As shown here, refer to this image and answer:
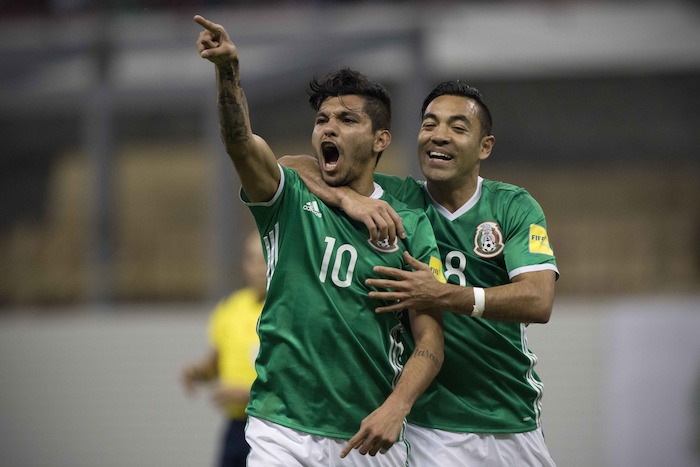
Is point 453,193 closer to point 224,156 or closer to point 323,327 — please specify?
point 323,327

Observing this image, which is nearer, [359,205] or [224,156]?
[359,205]

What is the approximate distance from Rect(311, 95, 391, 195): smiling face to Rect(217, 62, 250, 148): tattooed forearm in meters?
0.46

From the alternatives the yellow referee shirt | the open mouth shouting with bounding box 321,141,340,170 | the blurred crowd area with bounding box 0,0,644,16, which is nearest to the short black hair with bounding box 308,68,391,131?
the open mouth shouting with bounding box 321,141,340,170

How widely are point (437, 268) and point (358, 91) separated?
0.78 m

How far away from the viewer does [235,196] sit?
10.9 meters

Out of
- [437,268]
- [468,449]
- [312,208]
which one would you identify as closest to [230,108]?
[312,208]

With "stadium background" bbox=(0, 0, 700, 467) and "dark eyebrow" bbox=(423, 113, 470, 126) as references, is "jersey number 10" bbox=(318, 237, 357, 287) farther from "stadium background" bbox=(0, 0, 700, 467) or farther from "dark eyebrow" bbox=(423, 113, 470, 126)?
"stadium background" bbox=(0, 0, 700, 467)

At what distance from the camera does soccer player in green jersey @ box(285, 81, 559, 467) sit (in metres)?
4.60

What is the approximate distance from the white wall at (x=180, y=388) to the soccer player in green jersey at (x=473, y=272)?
561 cm

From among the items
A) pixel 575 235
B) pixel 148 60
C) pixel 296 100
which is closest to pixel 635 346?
pixel 575 235

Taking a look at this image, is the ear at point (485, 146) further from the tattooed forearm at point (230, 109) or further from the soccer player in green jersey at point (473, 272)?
the tattooed forearm at point (230, 109)

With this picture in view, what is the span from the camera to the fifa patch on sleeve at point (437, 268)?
168 inches

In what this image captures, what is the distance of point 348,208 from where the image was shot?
418 cm

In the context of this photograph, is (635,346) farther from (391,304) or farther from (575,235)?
(391,304)
